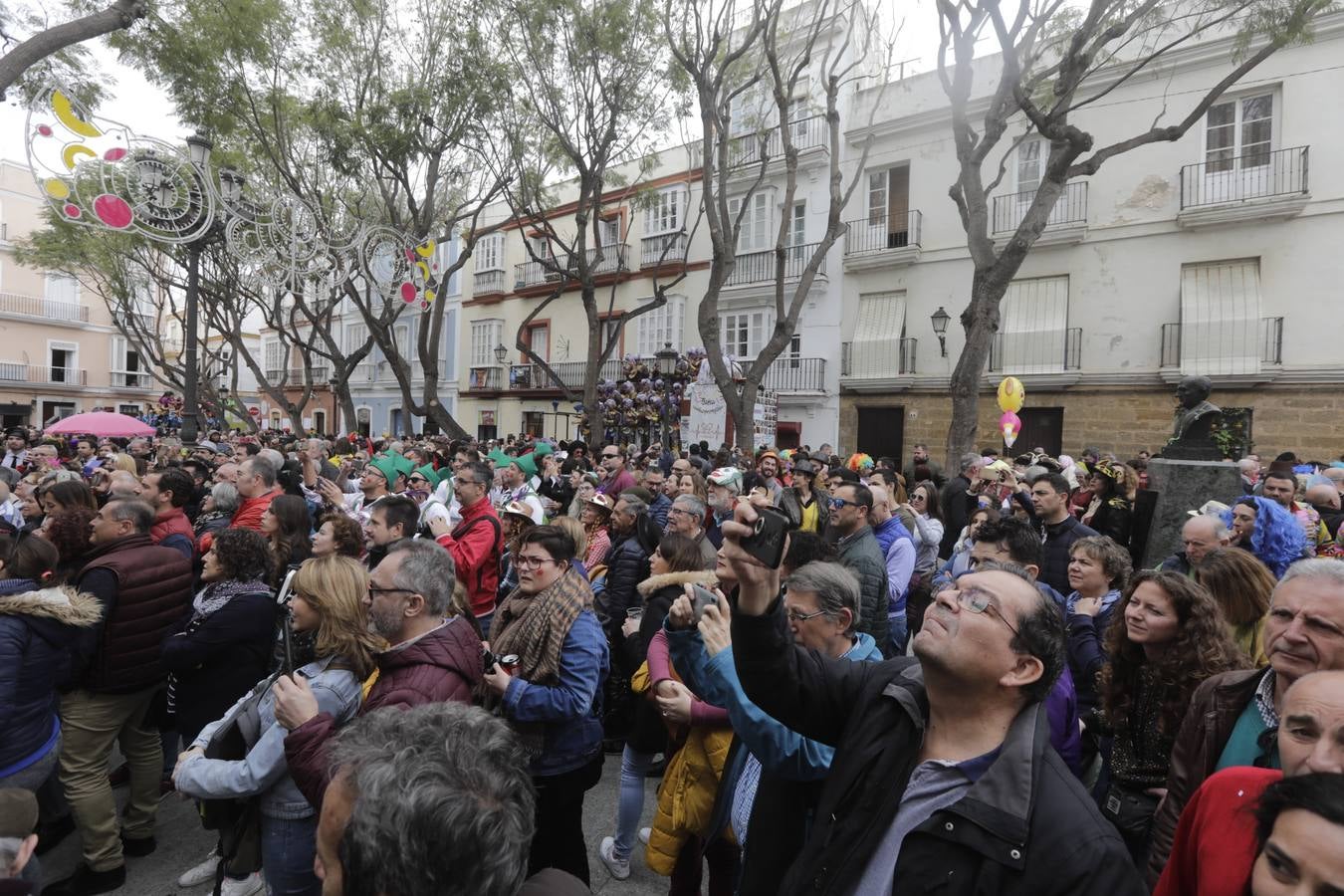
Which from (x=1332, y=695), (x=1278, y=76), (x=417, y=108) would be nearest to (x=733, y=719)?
(x=1332, y=695)

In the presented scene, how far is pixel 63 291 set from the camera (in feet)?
120

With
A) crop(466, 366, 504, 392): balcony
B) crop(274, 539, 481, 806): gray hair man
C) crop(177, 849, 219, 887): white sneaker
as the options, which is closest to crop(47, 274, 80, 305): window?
crop(466, 366, 504, 392): balcony

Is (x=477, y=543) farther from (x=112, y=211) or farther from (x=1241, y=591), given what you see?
(x=112, y=211)

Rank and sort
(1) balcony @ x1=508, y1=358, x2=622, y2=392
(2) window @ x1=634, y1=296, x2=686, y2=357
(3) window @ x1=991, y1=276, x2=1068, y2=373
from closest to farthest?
(3) window @ x1=991, y1=276, x2=1068, y2=373 → (2) window @ x1=634, y1=296, x2=686, y2=357 → (1) balcony @ x1=508, y1=358, x2=622, y2=392

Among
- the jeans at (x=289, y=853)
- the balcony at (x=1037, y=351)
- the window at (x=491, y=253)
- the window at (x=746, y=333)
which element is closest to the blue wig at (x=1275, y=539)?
the jeans at (x=289, y=853)

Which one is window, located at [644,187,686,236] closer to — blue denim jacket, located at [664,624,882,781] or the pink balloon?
the pink balloon

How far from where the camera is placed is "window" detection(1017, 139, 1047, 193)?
16.9 meters

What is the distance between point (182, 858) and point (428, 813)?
3.27 m

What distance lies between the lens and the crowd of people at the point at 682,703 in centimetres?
142

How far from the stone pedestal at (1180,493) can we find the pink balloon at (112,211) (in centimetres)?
1007

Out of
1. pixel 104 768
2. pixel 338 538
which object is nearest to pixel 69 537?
pixel 104 768

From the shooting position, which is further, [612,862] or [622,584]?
[622,584]

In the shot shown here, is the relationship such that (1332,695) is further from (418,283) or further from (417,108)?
(417,108)

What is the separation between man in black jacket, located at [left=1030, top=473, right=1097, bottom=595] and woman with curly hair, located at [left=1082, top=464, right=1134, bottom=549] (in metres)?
1.70
